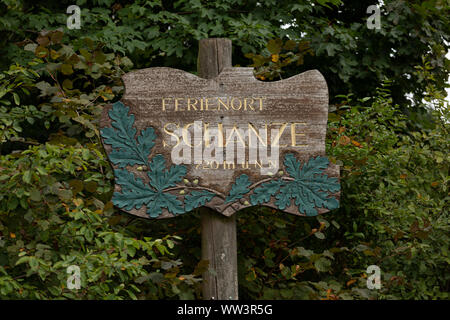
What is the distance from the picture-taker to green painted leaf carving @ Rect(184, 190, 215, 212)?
11.4 ft

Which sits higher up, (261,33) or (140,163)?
(261,33)

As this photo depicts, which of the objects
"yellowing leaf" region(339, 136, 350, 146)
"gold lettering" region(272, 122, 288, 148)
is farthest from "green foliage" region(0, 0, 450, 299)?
"gold lettering" region(272, 122, 288, 148)

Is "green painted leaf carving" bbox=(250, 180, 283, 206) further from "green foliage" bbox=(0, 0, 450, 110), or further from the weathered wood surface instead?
"green foliage" bbox=(0, 0, 450, 110)

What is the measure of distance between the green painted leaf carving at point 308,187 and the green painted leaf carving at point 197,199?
41cm

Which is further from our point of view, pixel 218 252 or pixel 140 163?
pixel 218 252

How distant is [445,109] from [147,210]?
2461 mm

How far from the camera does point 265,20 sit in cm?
573

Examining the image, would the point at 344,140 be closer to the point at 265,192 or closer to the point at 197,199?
the point at 265,192

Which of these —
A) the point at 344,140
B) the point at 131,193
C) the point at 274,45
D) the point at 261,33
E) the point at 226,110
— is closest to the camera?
the point at 131,193

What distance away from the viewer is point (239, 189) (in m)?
3.51

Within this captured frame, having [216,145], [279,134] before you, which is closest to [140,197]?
[216,145]

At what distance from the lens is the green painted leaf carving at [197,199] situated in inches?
137

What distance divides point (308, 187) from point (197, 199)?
2.19ft

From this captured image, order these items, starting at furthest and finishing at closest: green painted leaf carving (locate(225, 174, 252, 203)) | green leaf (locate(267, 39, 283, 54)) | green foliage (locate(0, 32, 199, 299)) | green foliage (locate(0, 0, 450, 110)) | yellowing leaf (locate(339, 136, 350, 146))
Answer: green foliage (locate(0, 0, 450, 110))
yellowing leaf (locate(339, 136, 350, 146))
green leaf (locate(267, 39, 283, 54))
green painted leaf carving (locate(225, 174, 252, 203))
green foliage (locate(0, 32, 199, 299))
